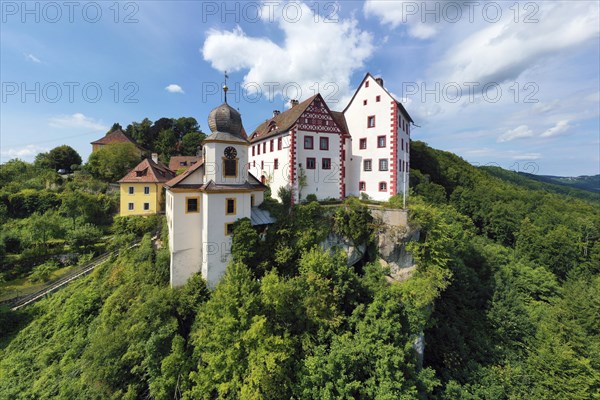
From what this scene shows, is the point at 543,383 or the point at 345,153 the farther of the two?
the point at 345,153

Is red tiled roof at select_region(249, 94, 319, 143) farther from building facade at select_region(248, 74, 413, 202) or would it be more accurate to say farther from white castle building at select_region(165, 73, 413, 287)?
white castle building at select_region(165, 73, 413, 287)

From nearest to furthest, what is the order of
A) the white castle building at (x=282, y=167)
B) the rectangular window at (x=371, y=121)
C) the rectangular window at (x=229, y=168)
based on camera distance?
the white castle building at (x=282, y=167) → the rectangular window at (x=229, y=168) → the rectangular window at (x=371, y=121)

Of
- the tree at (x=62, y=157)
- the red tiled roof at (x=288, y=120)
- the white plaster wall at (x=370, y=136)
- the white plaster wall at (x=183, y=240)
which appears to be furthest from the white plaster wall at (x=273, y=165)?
the tree at (x=62, y=157)

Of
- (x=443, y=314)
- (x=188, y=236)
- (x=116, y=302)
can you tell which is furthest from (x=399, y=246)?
(x=116, y=302)

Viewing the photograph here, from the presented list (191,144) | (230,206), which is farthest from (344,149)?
(191,144)

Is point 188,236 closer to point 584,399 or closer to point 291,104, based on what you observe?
point 291,104

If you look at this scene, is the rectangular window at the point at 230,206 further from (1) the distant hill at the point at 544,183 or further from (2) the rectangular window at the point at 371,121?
(1) the distant hill at the point at 544,183

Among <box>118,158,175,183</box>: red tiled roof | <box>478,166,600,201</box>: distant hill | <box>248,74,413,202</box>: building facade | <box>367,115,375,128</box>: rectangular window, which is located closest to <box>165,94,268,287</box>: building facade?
<box>248,74,413,202</box>: building facade
